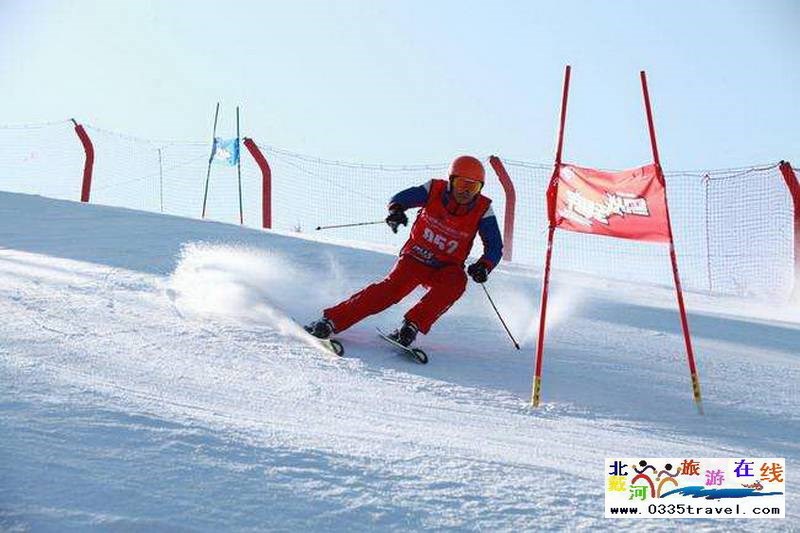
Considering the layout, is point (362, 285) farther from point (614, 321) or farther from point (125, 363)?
point (125, 363)

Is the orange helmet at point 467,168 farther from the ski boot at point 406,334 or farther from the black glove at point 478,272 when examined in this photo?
the ski boot at point 406,334

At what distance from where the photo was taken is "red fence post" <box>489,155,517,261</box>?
38.1 feet

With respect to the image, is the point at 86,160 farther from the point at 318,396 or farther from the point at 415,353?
the point at 318,396

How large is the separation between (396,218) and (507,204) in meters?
5.65

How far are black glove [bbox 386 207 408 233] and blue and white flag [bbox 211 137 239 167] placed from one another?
9487 mm

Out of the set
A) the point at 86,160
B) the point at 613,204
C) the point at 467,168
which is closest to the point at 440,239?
the point at 467,168

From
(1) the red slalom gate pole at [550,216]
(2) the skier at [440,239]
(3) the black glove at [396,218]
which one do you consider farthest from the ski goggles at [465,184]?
(1) the red slalom gate pole at [550,216]

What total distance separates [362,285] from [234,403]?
13.2 feet

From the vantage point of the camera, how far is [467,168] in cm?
607

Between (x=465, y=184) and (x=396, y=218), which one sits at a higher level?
(x=465, y=184)

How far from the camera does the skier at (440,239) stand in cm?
605

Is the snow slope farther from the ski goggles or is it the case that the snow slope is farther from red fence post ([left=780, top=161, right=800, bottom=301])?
red fence post ([left=780, top=161, right=800, bottom=301])

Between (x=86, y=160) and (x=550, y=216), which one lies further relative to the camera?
(x=86, y=160)

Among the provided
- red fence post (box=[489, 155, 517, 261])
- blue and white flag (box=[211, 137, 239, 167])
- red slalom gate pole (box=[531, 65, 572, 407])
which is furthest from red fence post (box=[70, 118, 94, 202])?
red slalom gate pole (box=[531, 65, 572, 407])
